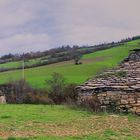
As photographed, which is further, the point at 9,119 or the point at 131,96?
the point at 131,96

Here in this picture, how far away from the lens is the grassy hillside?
55.2m

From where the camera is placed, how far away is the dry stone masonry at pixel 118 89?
63.6ft

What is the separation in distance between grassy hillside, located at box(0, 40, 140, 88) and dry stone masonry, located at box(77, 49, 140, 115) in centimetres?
2928

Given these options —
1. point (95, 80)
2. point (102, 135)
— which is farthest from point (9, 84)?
point (102, 135)

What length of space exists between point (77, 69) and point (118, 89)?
1593 inches

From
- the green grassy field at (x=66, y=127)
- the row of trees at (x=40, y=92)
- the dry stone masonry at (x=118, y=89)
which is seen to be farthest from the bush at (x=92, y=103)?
the row of trees at (x=40, y=92)

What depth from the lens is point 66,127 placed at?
47.1 feet

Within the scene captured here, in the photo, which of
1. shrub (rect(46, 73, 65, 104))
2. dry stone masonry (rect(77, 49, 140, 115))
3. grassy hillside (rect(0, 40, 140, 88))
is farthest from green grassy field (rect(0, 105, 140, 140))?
grassy hillside (rect(0, 40, 140, 88))

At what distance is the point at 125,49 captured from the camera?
67.1 meters

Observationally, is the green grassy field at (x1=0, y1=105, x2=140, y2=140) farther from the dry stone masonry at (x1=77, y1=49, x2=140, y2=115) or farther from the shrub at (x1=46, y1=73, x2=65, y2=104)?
the shrub at (x1=46, y1=73, x2=65, y2=104)

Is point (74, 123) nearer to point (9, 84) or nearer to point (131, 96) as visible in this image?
point (131, 96)

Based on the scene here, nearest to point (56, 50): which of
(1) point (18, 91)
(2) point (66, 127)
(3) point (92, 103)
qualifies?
(1) point (18, 91)

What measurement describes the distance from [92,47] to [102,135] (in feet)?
225

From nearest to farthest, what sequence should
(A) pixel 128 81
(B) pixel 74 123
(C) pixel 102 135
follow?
(C) pixel 102 135 → (B) pixel 74 123 → (A) pixel 128 81
